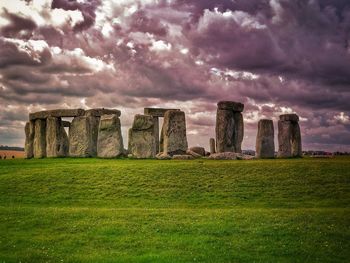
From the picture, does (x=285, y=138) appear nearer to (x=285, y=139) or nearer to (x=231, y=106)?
(x=285, y=139)

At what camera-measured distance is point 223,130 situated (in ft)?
133

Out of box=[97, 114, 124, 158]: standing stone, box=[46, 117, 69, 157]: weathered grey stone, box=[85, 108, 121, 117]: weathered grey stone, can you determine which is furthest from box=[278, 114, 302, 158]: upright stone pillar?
box=[46, 117, 69, 157]: weathered grey stone

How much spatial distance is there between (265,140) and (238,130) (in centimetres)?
339

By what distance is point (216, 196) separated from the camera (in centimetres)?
2400

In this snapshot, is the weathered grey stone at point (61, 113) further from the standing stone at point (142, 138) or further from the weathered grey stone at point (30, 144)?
the standing stone at point (142, 138)

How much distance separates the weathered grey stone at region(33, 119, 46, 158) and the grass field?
42.7 feet

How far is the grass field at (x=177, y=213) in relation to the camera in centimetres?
1512

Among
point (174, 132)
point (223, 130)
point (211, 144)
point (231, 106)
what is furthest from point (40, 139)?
point (211, 144)

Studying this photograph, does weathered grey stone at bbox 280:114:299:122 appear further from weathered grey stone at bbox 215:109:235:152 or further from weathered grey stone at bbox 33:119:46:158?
weathered grey stone at bbox 33:119:46:158

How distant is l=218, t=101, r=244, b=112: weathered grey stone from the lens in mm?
40500

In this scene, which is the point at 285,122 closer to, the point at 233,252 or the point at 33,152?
the point at 33,152

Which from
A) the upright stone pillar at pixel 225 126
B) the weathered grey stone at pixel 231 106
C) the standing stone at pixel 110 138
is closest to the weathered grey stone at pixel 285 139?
the weathered grey stone at pixel 231 106

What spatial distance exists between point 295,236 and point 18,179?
1916cm

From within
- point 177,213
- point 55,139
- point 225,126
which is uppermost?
point 225,126
